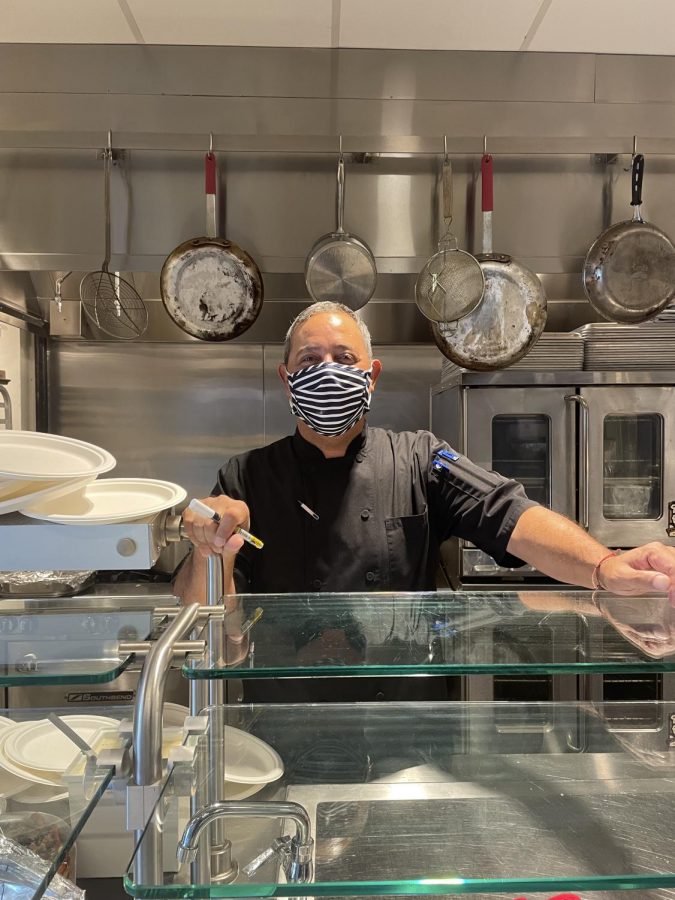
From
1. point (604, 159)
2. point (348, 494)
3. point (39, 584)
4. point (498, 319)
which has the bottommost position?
point (39, 584)

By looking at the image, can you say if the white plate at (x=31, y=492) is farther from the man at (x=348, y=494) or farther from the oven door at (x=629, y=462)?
the oven door at (x=629, y=462)

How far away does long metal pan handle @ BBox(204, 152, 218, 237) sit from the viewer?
94.0 inches

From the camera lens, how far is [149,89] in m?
2.51

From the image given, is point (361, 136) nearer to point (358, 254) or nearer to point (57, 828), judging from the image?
point (358, 254)

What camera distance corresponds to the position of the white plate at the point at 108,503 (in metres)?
0.86

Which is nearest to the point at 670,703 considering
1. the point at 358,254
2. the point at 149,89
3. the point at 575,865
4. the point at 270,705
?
the point at 575,865

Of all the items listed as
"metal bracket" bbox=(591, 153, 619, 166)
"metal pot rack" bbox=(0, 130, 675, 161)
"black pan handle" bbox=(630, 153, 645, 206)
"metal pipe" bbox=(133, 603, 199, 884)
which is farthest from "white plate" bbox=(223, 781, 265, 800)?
"metal bracket" bbox=(591, 153, 619, 166)

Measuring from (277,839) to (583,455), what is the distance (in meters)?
2.10

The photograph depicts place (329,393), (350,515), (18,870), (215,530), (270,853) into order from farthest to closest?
(350,515)
(329,393)
(215,530)
(270,853)
(18,870)

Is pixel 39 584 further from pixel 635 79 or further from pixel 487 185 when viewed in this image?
pixel 635 79

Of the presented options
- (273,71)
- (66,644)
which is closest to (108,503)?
(66,644)

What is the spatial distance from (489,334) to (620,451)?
2.39 feet

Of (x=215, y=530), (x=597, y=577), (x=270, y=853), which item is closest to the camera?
(x=270, y=853)

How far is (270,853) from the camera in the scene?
77cm
